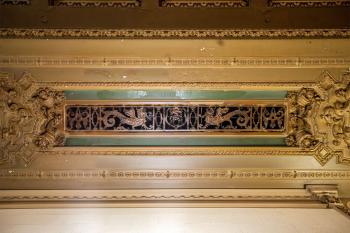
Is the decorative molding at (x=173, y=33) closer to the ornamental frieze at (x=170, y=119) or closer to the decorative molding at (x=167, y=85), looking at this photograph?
the decorative molding at (x=167, y=85)

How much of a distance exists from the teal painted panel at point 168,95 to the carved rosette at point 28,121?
16cm

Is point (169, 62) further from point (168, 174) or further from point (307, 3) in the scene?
point (307, 3)

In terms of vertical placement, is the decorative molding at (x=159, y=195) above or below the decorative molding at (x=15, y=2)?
below

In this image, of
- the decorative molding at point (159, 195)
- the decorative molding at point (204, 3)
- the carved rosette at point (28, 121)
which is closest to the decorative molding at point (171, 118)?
the carved rosette at point (28, 121)

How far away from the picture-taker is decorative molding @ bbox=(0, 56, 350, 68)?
111 inches

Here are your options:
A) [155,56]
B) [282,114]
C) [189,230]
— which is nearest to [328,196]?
[282,114]

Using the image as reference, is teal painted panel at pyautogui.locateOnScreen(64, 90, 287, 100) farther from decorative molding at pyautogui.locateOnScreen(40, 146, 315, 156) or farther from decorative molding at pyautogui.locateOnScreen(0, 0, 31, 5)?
decorative molding at pyautogui.locateOnScreen(0, 0, 31, 5)

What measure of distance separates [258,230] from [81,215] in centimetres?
120

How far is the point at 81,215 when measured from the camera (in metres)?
2.62

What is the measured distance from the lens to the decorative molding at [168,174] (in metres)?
2.92

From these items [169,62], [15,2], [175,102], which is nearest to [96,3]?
[15,2]

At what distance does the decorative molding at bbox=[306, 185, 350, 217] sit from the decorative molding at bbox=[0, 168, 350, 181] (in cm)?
9

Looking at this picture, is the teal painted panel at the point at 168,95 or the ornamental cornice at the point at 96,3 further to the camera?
the teal painted panel at the point at 168,95

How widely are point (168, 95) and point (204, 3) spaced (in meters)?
0.73
